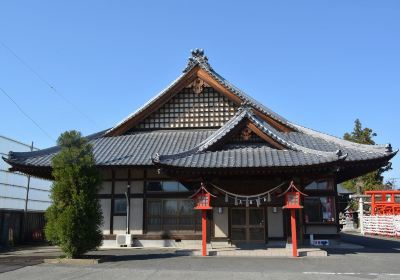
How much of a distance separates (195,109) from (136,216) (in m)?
6.43

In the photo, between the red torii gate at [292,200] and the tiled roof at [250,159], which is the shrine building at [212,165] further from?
the red torii gate at [292,200]

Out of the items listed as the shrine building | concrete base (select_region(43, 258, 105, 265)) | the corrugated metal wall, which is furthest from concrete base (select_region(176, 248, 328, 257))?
the corrugated metal wall

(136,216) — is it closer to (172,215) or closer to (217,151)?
(172,215)

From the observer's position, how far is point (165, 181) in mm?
18656

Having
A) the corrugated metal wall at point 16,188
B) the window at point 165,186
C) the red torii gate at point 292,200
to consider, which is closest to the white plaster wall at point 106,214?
the window at point 165,186

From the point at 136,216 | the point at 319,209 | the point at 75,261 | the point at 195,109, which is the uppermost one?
the point at 195,109

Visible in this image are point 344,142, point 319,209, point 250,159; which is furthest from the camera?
point 344,142

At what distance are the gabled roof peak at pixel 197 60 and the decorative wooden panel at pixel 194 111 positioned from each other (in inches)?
45.5

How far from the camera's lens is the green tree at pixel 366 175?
4372 centimetres

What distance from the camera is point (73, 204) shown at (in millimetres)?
13359

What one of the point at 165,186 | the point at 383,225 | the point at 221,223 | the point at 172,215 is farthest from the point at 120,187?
the point at 383,225

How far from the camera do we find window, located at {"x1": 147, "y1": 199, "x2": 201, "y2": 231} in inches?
717

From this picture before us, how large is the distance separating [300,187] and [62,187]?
959 cm

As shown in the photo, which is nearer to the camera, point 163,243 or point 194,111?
point 163,243
